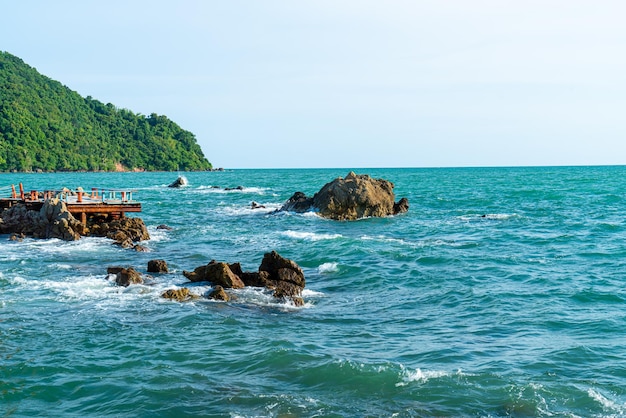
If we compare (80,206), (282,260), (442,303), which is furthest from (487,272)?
(80,206)

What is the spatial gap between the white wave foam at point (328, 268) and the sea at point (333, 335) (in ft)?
0.48

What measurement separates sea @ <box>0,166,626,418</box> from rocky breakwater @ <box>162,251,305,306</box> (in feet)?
1.62

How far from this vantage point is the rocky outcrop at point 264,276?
21422 mm

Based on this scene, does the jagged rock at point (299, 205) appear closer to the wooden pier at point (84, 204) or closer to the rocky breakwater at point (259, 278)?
the wooden pier at point (84, 204)

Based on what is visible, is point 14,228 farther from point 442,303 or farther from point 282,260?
point 442,303

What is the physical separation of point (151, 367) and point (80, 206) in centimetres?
2571

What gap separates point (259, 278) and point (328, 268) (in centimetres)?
492

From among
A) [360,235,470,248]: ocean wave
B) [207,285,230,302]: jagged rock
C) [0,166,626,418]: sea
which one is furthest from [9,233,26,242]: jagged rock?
[207,285,230,302]: jagged rock

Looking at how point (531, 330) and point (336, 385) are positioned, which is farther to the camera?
point (531, 330)

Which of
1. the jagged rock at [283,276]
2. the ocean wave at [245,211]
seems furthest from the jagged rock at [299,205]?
the jagged rock at [283,276]

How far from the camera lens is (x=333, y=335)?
16750mm

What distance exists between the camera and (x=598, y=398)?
12.5m

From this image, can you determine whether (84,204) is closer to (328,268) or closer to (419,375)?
(328,268)

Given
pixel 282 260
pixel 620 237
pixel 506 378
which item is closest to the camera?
pixel 506 378
